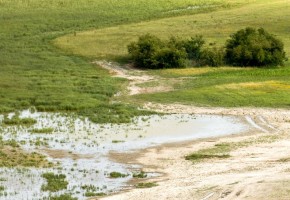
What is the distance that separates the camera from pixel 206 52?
6028 cm

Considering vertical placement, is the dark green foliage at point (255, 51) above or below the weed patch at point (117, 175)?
above

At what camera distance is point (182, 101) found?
47.9m

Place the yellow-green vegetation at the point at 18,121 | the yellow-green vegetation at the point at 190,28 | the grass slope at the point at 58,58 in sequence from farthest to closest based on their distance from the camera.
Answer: the yellow-green vegetation at the point at 190,28 → the grass slope at the point at 58,58 → the yellow-green vegetation at the point at 18,121

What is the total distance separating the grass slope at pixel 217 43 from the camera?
4878 centimetres

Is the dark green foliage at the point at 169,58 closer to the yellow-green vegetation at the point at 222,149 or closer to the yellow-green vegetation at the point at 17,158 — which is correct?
the yellow-green vegetation at the point at 222,149

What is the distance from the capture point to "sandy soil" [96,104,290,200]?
89.5 feet

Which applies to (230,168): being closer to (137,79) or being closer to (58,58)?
(137,79)

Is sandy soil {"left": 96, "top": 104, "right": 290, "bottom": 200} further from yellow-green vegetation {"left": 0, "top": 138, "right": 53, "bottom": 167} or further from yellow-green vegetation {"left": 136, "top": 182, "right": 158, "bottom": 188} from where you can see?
yellow-green vegetation {"left": 0, "top": 138, "right": 53, "bottom": 167}

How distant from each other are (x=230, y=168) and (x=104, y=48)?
35.7 m

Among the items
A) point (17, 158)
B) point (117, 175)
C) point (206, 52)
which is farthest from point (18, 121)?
point (206, 52)

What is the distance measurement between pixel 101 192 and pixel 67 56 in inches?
1390

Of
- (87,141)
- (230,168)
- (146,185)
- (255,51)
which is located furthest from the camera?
(255,51)

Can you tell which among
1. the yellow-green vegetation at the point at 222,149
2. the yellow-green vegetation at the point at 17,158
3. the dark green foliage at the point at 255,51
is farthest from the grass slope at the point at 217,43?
the yellow-green vegetation at the point at 17,158

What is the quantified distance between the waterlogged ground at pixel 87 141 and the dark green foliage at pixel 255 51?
1727 centimetres
